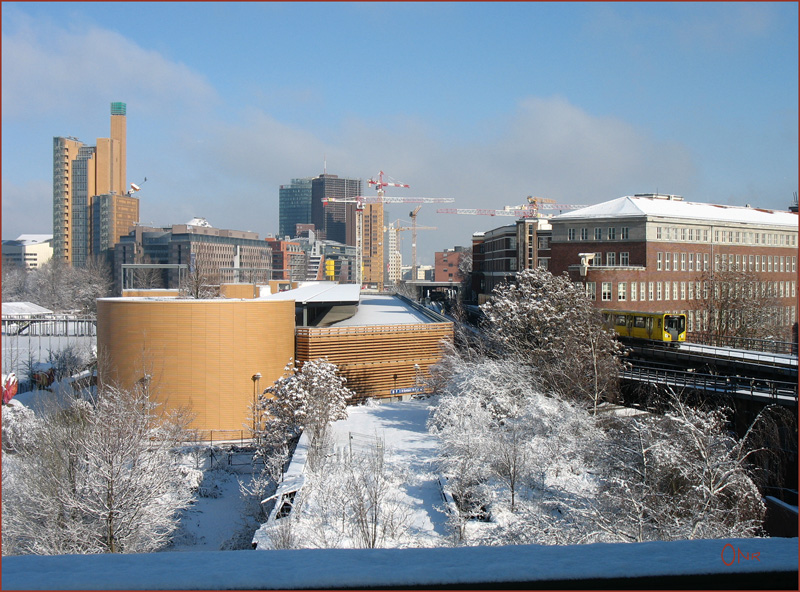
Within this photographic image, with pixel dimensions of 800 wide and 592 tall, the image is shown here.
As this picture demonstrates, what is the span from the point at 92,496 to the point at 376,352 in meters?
13.9

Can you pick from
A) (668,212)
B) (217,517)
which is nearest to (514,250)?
(668,212)

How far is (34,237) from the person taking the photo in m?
127

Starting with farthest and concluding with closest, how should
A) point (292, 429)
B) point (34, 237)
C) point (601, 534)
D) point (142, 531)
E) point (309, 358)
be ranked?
point (34, 237) → point (309, 358) → point (292, 429) → point (142, 531) → point (601, 534)

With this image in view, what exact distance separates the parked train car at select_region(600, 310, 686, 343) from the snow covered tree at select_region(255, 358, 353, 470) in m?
13.5

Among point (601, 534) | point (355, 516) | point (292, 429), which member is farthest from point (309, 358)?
point (601, 534)

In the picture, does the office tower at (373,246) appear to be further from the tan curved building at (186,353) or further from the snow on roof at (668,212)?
the tan curved building at (186,353)

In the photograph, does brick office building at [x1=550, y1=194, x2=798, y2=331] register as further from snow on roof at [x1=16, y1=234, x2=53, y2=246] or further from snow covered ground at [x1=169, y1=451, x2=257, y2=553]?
snow on roof at [x1=16, y1=234, x2=53, y2=246]

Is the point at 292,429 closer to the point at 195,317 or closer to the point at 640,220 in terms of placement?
the point at 195,317

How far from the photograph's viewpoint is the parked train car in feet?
82.3

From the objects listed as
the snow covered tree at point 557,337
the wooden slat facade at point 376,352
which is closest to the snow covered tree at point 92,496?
the wooden slat facade at point 376,352

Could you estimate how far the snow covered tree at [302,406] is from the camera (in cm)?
1570

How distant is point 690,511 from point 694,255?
29244mm

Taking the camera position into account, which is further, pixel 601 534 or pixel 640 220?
pixel 640 220

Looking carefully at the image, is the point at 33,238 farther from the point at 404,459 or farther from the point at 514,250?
the point at 404,459
